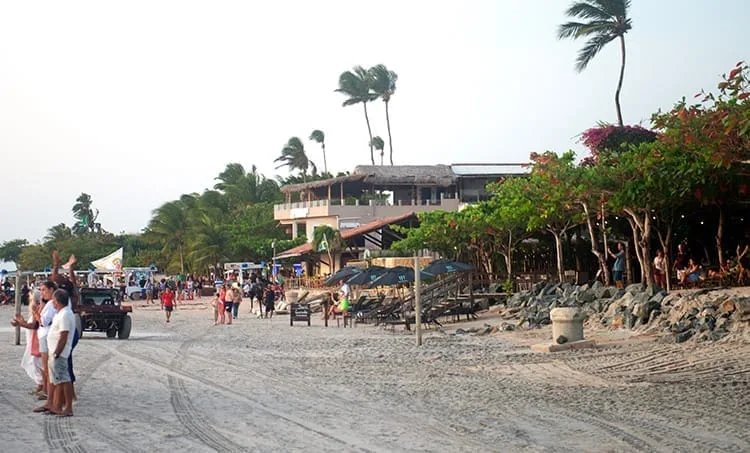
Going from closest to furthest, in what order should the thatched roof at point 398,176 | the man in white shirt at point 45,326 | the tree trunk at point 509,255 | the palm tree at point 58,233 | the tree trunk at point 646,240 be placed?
the man in white shirt at point 45,326 < the tree trunk at point 646,240 < the tree trunk at point 509,255 < the thatched roof at point 398,176 < the palm tree at point 58,233

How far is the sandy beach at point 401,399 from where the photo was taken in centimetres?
988

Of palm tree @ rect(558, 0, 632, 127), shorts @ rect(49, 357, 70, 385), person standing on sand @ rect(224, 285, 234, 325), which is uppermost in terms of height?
palm tree @ rect(558, 0, 632, 127)

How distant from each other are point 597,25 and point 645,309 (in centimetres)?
2772

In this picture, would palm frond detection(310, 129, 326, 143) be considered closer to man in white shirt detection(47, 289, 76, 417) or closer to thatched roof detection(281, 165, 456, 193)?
thatched roof detection(281, 165, 456, 193)

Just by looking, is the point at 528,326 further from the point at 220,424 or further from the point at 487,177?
the point at 487,177

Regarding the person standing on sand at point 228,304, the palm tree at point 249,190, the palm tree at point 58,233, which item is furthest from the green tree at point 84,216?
the person standing on sand at point 228,304

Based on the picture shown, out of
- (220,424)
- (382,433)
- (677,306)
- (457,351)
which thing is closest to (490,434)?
→ (382,433)

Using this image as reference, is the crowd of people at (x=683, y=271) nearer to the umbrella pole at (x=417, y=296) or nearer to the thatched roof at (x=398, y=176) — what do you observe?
the umbrella pole at (x=417, y=296)

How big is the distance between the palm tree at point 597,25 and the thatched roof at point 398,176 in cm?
2012

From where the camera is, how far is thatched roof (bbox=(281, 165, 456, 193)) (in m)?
65.2

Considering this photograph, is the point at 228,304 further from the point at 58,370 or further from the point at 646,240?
the point at 58,370

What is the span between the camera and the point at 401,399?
43.3 feet

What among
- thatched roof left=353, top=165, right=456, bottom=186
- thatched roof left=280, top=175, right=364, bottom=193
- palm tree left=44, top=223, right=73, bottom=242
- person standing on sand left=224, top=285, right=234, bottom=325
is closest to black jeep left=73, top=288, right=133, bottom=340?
person standing on sand left=224, top=285, right=234, bottom=325

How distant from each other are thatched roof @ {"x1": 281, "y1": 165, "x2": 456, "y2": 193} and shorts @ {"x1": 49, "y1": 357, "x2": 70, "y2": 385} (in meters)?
53.5
